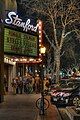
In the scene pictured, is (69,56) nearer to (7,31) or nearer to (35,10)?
(35,10)

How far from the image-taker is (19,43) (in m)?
38.8

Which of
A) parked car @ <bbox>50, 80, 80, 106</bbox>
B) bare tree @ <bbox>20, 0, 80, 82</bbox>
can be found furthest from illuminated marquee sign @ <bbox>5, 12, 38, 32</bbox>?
bare tree @ <bbox>20, 0, 80, 82</bbox>

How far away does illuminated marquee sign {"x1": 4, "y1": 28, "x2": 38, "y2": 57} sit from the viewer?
3608cm

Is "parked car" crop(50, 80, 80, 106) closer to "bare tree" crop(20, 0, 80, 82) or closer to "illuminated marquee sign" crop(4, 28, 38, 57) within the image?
"illuminated marquee sign" crop(4, 28, 38, 57)

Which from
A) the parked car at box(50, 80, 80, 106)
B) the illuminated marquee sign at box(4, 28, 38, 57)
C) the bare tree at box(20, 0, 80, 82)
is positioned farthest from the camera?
the bare tree at box(20, 0, 80, 82)

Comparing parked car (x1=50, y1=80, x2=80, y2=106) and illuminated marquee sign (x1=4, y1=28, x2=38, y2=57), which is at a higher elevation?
illuminated marquee sign (x1=4, y1=28, x2=38, y2=57)

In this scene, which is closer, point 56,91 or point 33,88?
point 56,91

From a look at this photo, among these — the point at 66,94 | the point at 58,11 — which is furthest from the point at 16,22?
the point at 58,11

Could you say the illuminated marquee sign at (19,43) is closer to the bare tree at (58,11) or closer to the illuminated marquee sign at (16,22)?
the illuminated marquee sign at (16,22)

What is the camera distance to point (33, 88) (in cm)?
5044

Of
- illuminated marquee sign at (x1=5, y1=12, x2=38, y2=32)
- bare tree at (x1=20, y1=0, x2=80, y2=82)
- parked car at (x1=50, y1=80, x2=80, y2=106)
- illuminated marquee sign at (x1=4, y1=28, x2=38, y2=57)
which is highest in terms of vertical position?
bare tree at (x1=20, y1=0, x2=80, y2=82)

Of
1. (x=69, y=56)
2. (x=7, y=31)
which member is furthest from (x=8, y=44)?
(x=69, y=56)

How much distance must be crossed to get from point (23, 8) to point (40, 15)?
2.11m

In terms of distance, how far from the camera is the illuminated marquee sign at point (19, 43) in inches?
1421
